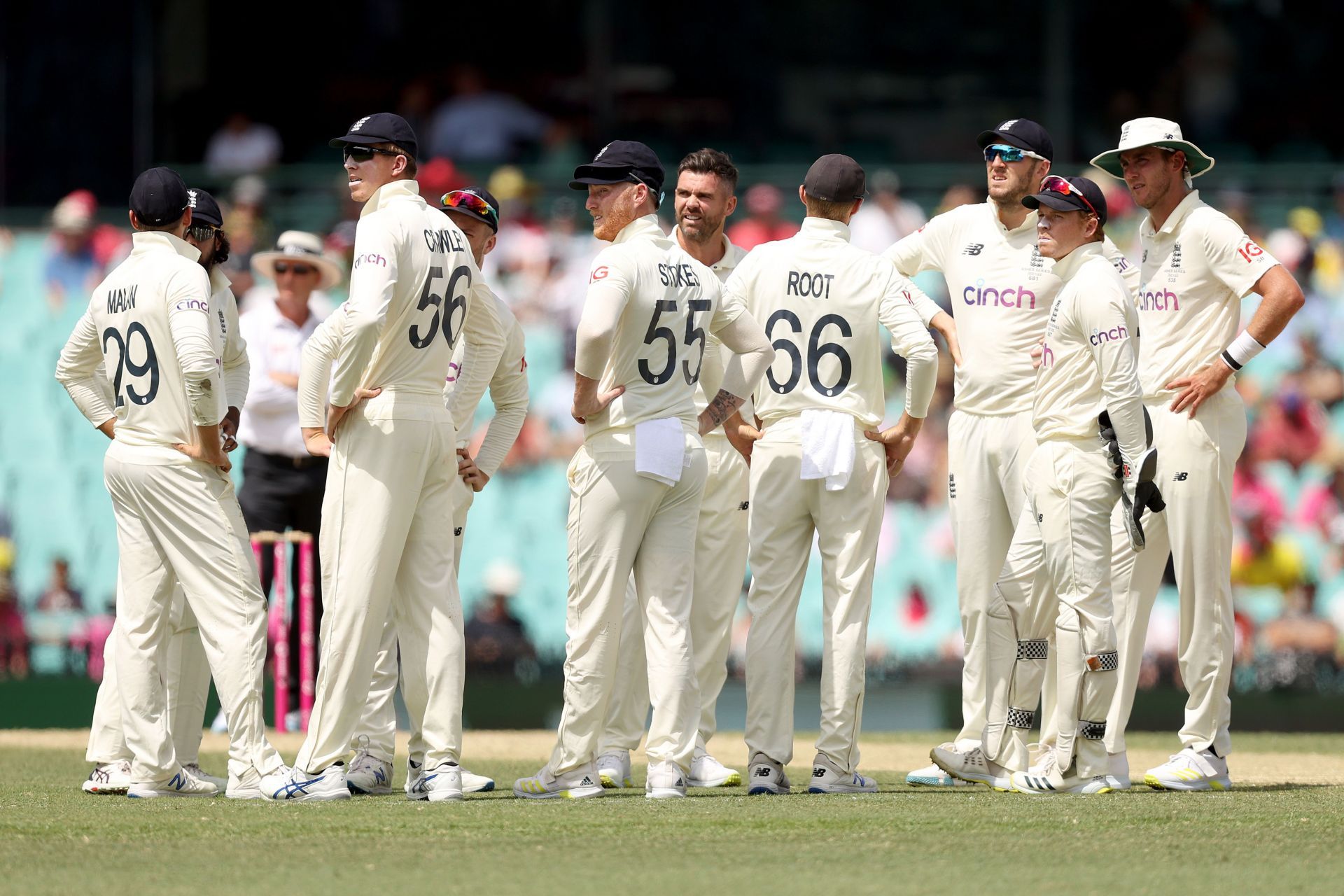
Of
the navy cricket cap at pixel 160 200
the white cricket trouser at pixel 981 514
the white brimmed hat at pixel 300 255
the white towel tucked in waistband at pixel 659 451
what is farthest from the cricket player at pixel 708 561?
the white brimmed hat at pixel 300 255

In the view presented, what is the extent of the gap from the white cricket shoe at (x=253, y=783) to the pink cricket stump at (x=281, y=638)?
3060mm

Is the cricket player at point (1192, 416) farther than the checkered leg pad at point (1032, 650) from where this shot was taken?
Yes

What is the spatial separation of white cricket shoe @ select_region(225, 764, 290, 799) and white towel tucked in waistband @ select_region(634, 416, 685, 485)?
171cm

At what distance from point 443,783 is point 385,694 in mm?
704

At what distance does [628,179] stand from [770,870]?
9.12 feet

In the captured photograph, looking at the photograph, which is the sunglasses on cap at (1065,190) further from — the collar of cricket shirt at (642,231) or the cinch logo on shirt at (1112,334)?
the collar of cricket shirt at (642,231)

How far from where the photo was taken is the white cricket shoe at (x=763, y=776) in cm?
736

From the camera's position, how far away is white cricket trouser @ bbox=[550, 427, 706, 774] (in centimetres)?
696

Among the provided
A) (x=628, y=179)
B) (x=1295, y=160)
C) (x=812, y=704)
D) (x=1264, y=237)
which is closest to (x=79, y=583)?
(x=812, y=704)

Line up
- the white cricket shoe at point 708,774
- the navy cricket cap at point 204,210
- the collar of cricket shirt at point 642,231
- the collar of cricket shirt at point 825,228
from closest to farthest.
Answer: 1. the collar of cricket shirt at point 642,231
2. the collar of cricket shirt at point 825,228
3. the navy cricket cap at point 204,210
4. the white cricket shoe at point 708,774

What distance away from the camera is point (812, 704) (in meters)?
12.0

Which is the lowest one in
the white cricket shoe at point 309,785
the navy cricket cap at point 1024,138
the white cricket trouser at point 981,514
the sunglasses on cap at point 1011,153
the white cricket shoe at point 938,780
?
the white cricket shoe at point 938,780

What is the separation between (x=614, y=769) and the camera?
25.4 ft

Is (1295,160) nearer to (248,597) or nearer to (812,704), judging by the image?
(812,704)
